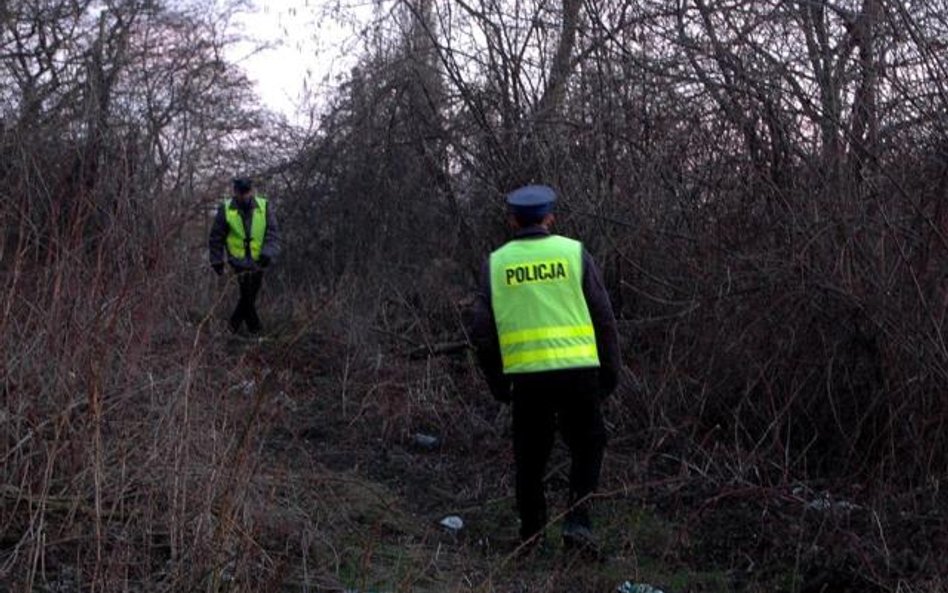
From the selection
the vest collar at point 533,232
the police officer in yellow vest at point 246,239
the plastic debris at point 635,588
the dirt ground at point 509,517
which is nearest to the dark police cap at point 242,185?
the police officer in yellow vest at point 246,239

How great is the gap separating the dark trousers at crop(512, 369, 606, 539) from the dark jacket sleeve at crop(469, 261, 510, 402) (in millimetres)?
97

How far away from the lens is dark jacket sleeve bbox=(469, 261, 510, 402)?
6.25 meters

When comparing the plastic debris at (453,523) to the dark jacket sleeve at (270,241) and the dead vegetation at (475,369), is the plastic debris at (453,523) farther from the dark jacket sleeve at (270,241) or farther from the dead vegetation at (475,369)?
the dark jacket sleeve at (270,241)

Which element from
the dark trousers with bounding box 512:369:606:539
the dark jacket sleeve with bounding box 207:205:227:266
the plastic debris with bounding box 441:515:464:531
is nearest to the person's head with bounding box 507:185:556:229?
the dark trousers with bounding box 512:369:606:539

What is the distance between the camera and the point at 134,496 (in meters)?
5.12

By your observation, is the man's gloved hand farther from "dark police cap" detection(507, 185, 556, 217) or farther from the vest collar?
"dark police cap" detection(507, 185, 556, 217)

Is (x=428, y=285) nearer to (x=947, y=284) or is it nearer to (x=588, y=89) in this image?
(x=588, y=89)

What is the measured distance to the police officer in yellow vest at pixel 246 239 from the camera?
1219cm

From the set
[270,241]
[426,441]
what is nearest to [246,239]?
[270,241]

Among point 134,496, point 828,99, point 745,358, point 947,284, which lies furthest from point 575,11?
point 134,496

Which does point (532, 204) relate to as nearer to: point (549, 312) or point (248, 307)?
point (549, 312)

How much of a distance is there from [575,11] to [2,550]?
5.90 meters

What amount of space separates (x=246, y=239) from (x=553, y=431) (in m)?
6.60

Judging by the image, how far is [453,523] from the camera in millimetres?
6922
